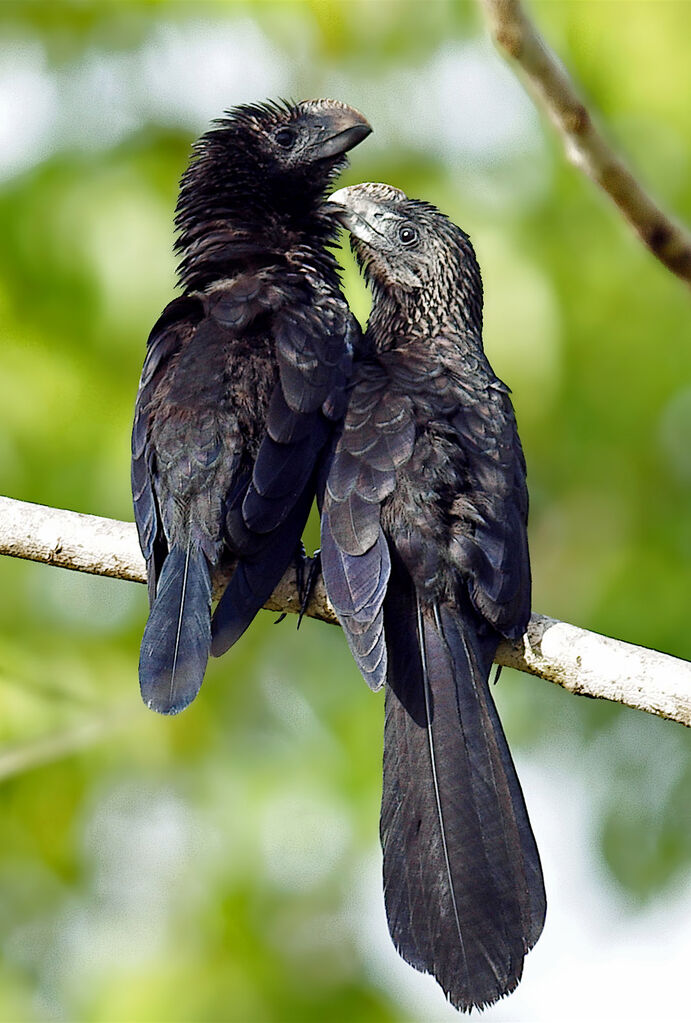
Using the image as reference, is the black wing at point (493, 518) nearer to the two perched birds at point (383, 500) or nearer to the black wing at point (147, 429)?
the two perched birds at point (383, 500)

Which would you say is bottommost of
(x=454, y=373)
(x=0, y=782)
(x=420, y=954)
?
(x=0, y=782)

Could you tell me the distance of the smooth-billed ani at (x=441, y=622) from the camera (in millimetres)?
3057

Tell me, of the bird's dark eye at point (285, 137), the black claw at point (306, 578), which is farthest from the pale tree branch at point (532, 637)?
the bird's dark eye at point (285, 137)

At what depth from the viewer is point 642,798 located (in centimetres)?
649

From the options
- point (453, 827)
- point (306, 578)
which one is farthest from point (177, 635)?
point (453, 827)

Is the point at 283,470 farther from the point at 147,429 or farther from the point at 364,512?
the point at 147,429

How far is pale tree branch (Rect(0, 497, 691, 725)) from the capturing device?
10.4 feet

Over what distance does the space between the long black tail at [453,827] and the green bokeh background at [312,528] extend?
1638 mm

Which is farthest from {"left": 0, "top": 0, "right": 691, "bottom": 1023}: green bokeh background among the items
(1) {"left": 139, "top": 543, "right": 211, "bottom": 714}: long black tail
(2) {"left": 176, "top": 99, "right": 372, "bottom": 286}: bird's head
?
(1) {"left": 139, "top": 543, "right": 211, "bottom": 714}: long black tail

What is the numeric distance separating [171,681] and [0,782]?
2.42m

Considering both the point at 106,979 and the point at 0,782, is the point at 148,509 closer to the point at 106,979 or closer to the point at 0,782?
the point at 0,782

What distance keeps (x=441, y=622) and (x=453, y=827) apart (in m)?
0.50

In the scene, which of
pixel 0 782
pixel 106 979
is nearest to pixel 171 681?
pixel 0 782

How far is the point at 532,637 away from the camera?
3.38 meters
